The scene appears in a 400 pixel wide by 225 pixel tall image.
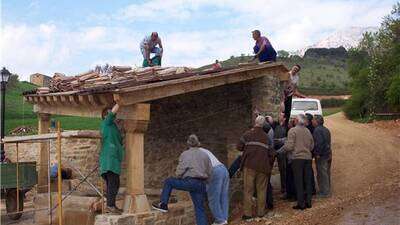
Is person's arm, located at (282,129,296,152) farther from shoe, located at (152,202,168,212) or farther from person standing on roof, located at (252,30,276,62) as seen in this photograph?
person standing on roof, located at (252,30,276,62)

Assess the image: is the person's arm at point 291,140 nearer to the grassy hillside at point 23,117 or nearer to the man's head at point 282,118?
the man's head at point 282,118

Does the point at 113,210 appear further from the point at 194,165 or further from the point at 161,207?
the point at 194,165

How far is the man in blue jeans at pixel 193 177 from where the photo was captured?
28.7ft

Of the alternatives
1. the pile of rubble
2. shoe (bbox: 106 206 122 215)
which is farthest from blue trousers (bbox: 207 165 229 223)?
the pile of rubble

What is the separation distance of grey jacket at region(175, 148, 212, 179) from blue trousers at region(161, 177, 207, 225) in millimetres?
103

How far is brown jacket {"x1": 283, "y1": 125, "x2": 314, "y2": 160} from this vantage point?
381 inches

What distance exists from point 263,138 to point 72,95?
3628 mm

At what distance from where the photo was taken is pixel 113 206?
8742mm

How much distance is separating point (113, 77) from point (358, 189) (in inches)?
221

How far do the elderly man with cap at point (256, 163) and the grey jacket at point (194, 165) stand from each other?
0.90 meters

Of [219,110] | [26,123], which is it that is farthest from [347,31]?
[219,110]

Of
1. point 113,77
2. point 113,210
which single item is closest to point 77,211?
point 113,210

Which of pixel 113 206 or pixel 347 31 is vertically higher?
pixel 347 31

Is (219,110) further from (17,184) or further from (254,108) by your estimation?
(17,184)
